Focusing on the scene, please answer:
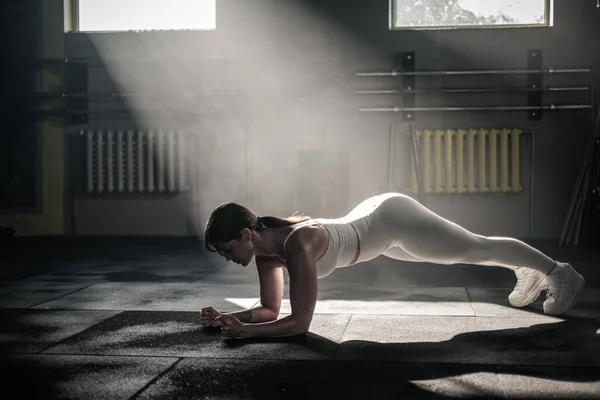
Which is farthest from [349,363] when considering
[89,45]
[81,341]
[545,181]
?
[89,45]

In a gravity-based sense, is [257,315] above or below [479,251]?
below

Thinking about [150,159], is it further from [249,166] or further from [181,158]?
[249,166]

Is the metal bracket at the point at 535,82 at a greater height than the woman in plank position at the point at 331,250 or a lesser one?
greater

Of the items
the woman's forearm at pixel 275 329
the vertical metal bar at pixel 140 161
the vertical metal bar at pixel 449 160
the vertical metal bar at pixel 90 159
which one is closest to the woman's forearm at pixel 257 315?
the woman's forearm at pixel 275 329

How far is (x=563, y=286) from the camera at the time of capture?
287cm

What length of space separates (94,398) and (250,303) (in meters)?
1.52

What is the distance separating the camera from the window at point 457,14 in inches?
258

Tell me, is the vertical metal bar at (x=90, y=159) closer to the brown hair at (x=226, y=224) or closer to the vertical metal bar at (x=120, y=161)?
the vertical metal bar at (x=120, y=161)

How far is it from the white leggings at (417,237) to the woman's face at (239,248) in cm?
45

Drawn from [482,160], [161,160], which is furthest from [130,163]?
[482,160]

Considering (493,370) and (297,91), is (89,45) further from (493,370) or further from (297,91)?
(493,370)

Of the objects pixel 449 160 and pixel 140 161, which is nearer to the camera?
pixel 449 160

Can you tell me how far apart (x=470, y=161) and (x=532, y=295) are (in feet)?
11.5

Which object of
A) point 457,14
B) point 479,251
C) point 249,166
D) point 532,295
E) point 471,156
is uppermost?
point 457,14
